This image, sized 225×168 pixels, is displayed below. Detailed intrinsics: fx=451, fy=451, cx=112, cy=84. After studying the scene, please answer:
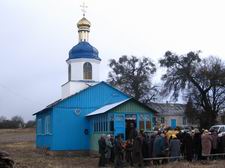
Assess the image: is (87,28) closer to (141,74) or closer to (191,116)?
(191,116)

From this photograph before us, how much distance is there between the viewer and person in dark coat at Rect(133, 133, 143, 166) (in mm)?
19516

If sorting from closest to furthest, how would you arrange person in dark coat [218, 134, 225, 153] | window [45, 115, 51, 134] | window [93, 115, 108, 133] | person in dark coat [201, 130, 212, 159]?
person in dark coat [201, 130, 212, 159], person in dark coat [218, 134, 225, 153], window [93, 115, 108, 133], window [45, 115, 51, 134]

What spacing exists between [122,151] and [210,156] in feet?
14.6

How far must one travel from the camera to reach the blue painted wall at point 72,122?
94.3 ft

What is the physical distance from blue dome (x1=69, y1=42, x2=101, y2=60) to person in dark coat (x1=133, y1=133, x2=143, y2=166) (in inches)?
→ 604

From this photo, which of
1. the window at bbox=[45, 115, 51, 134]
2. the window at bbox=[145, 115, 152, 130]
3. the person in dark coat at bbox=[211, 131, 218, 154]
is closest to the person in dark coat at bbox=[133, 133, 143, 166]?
the person in dark coat at bbox=[211, 131, 218, 154]

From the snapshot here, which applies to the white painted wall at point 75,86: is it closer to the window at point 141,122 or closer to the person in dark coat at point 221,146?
the window at point 141,122

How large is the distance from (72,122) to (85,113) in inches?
44.1

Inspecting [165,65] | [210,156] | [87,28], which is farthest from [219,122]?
[210,156]

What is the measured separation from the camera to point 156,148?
2012 cm

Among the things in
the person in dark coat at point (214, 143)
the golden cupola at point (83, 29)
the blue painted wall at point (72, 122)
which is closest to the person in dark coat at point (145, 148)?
the person in dark coat at point (214, 143)

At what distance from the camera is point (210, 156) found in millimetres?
21344

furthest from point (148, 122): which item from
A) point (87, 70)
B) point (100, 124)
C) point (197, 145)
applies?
point (87, 70)

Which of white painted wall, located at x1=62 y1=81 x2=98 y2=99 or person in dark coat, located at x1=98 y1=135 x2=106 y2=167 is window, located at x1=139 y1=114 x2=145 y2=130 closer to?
person in dark coat, located at x1=98 y1=135 x2=106 y2=167
